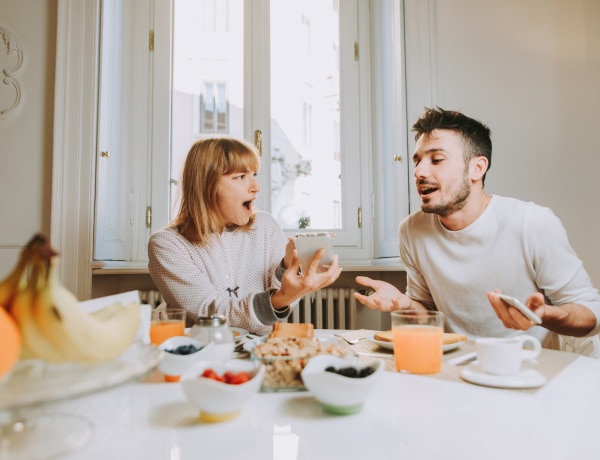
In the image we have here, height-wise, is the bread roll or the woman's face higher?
the woman's face

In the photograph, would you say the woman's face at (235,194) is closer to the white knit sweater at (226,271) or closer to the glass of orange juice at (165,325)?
the white knit sweater at (226,271)

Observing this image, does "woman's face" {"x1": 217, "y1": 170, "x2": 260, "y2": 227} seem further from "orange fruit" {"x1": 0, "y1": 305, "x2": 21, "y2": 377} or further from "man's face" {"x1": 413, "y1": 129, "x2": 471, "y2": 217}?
"orange fruit" {"x1": 0, "y1": 305, "x2": 21, "y2": 377}

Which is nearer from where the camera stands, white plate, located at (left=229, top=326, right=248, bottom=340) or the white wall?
white plate, located at (left=229, top=326, right=248, bottom=340)

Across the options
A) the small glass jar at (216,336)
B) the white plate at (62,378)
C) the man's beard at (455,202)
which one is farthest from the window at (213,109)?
the white plate at (62,378)

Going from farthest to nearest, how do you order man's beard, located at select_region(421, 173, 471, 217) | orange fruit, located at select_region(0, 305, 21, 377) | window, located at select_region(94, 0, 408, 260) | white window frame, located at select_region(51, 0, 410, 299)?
window, located at select_region(94, 0, 408, 260) < white window frame, located at select_region(51, 0, 410, 299) < man's beard, located at select_region(421, 173, 471, 217) < orange fruit, located at select_region(0, 305, 21, 377)

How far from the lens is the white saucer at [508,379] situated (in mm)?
781

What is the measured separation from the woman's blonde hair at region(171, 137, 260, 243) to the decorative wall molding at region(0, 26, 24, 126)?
1484 millimetres

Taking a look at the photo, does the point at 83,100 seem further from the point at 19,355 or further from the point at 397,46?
the point at 19,355

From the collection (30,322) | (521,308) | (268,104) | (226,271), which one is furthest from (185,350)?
(268,104)

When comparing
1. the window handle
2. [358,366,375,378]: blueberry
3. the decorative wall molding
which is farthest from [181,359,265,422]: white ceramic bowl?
the decorative wall molding

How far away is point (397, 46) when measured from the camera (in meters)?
2.52

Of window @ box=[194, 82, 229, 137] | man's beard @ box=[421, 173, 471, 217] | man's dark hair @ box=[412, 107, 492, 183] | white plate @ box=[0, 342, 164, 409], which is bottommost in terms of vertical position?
white plate @ box=[0, 342, 164, 409]

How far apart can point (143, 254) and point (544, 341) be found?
83.1 inches

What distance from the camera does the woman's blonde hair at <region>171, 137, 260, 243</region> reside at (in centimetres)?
169
